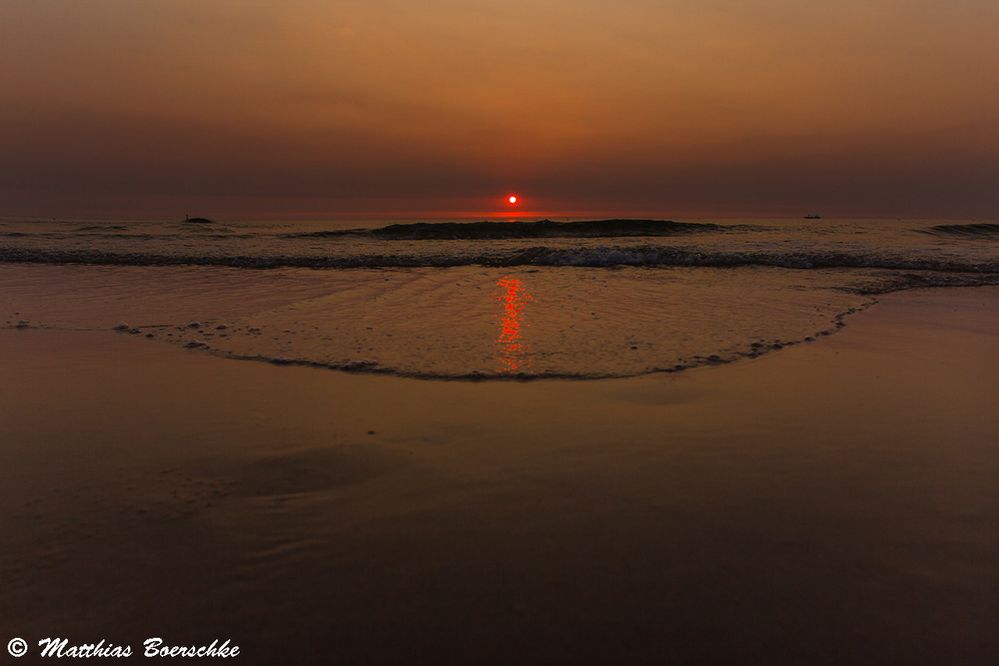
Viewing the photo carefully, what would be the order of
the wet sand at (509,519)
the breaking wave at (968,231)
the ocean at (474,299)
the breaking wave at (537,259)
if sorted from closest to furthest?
the wet sand at (509,519), the ocean at (474,299), the breaking wave at (537,259), the breaking wave at (968,231)

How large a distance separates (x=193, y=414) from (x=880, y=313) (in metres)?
8.93

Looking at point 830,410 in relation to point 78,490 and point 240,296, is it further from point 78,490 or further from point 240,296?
point 240,296

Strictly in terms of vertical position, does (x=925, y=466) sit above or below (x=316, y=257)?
below

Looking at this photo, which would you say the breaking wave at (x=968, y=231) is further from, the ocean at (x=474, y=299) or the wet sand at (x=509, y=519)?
the wet sand at (x=509, y=519)

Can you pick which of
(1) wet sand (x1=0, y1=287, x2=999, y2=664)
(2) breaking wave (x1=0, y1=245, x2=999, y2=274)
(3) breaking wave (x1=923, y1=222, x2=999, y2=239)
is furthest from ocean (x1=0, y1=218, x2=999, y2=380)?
(3) breaking wave (x1=923, y1=222, x2=999, y2=239)

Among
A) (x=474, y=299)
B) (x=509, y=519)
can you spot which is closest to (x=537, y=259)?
(x=474, y=299)

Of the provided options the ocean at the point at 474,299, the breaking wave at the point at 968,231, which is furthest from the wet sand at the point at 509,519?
the breaking wave at the point at 968,231

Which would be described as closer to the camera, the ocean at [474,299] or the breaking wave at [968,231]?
the ocean at [474,299]

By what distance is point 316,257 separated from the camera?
18.6 metres

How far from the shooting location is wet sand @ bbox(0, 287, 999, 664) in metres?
2.10

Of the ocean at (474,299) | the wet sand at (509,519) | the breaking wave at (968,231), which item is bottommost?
the wet sand at (509,519)

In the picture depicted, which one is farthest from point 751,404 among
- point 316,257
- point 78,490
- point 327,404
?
point 316,257

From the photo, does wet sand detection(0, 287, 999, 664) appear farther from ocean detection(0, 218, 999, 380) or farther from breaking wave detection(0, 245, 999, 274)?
breaking wave detection(0, 245, 999, 274)

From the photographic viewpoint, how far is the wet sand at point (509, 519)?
210cm
